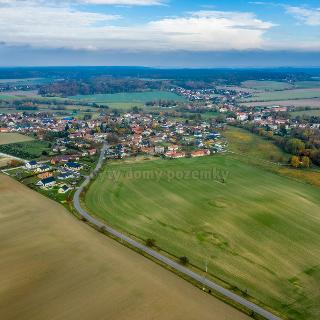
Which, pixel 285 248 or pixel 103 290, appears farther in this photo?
pixel 285 248

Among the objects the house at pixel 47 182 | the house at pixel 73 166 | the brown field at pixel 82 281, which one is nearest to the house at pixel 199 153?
the house at pixel 73 166

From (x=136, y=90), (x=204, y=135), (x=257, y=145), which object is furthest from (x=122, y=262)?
(x=136, y=90)

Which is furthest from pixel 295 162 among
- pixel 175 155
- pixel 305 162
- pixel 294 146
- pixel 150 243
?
pixel 150 243

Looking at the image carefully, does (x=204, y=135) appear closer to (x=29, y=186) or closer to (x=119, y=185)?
(x=119, y=185)

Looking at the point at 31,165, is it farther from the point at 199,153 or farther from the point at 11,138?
the point at 199,153

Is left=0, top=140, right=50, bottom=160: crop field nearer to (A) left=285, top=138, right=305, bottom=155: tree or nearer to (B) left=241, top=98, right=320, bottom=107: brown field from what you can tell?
(A) left=285, top=138, right=305, bottom=155: tree

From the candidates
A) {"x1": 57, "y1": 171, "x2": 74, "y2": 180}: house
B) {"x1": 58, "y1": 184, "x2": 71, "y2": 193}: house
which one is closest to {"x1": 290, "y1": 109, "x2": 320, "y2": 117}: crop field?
{"x1": 57, "y1": 171, "x2": 74, "y2": 180}: house

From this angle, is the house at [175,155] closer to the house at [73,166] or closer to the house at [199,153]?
the house at [199,153]
